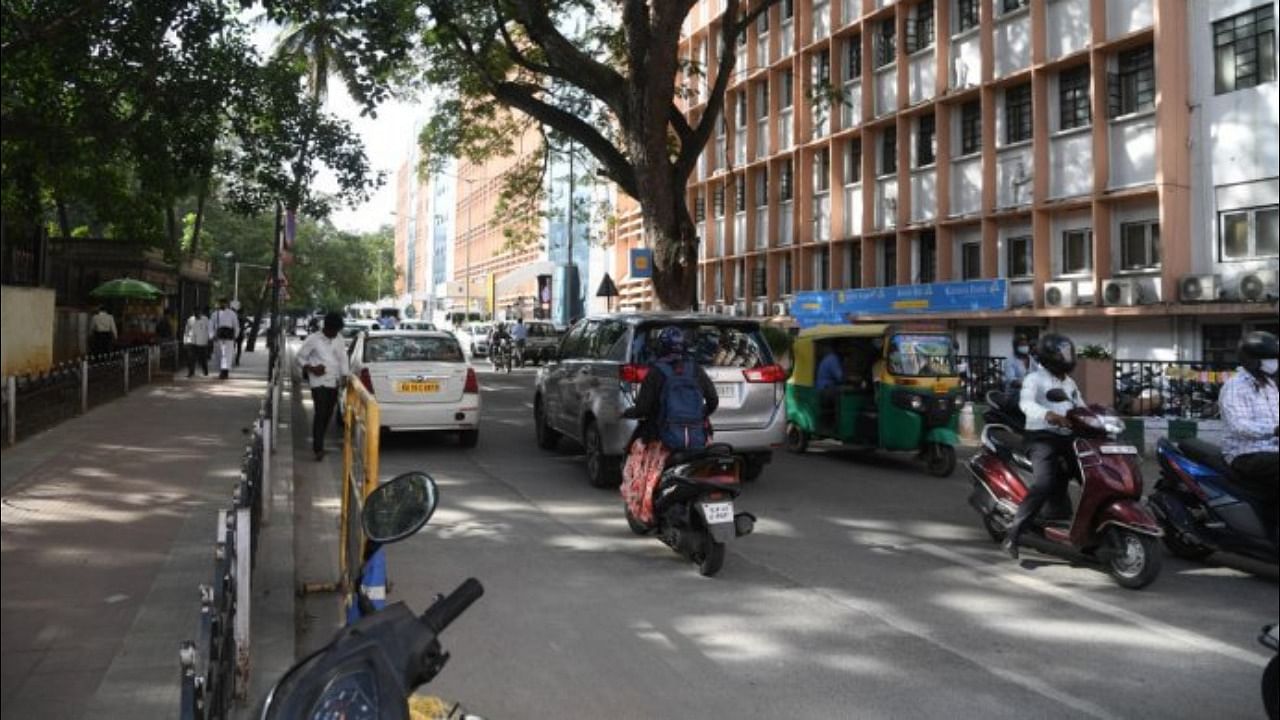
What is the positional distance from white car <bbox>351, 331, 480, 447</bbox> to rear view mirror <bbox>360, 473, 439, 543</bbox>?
30.8 ft

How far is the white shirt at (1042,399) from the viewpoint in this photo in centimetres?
684

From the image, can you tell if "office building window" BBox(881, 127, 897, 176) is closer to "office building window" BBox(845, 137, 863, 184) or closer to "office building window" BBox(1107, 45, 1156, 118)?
"office building window" BBox(845, 137, 863, 184)

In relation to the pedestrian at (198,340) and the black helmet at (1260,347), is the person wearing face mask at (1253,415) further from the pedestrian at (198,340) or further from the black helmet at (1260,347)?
the pedestrian at (198,340)

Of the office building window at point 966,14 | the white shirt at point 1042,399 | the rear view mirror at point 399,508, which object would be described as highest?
the office building window at point 966,14

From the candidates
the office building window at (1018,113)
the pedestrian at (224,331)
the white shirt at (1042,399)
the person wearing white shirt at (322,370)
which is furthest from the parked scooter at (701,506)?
the pedestrian at (224,331)

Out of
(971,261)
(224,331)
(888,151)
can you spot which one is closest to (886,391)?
(971,261)

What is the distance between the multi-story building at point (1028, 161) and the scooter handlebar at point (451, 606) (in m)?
11.8

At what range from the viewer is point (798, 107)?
2819 centimetres

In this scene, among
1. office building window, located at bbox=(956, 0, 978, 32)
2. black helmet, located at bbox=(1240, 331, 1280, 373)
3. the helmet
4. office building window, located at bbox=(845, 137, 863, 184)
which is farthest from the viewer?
office building window, located at bbox=(845, 137, 863, 184)

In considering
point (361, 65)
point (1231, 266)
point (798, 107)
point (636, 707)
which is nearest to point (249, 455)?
point (636, 707)

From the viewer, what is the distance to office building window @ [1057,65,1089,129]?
1892 centimetres

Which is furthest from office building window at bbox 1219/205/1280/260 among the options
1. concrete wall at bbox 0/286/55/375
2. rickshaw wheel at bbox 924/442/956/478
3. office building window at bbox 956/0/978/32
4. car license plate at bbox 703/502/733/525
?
concrete wall at bbox 0/286/55/375

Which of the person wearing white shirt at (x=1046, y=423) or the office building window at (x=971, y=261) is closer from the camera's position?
the person wearing white shirt at (x=1046, y=423)

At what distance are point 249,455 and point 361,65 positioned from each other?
9610 millimetres
